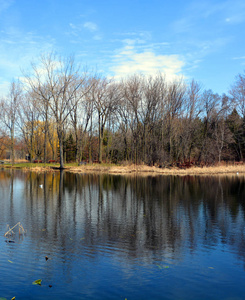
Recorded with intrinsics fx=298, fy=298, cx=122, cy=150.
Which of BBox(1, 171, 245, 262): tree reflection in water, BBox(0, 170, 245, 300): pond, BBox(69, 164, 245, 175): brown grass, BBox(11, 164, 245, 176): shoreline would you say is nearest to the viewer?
BBox(0, 170, 245, 300): pond

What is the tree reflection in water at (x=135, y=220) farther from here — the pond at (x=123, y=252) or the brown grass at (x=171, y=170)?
the brown grass at (x=171, y=170)

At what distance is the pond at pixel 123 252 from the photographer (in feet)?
21.0

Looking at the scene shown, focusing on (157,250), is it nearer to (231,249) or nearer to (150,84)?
(231,249)

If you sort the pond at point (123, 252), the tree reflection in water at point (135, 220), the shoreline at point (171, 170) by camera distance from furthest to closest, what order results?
the shoreline at point (171, 170) → the tree reflection in water at point (135, 220) → the pond at point (123, 252)

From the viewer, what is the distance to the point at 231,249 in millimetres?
9133

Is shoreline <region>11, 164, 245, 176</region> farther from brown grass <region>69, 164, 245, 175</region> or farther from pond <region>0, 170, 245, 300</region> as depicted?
pond <region>0, 170, 245, 300</region>

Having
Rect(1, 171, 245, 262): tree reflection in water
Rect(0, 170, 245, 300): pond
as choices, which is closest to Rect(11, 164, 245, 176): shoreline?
Rect(1, 171, 245, 262): tree reflection in water

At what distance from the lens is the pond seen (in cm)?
639

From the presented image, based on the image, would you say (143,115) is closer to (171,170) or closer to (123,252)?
(171,170)

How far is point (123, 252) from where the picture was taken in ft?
28.4

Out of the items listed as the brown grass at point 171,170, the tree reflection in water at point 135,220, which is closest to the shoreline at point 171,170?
the brown grass at point 171,170

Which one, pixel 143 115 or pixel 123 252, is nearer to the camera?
pixel 123 252

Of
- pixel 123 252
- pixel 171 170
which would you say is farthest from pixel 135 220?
pixel 171 170

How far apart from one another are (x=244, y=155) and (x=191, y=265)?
6332 centimetres
